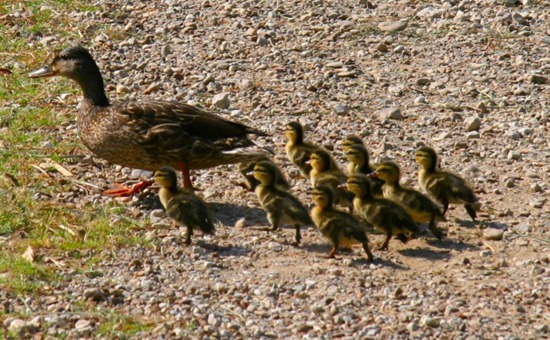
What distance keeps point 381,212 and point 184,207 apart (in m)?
1.25

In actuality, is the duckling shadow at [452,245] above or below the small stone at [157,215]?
below

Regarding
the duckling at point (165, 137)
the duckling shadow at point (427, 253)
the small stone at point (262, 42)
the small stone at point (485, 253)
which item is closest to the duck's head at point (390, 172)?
the duckling shadow at point (427, 253)

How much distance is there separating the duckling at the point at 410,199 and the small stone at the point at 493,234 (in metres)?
0.29

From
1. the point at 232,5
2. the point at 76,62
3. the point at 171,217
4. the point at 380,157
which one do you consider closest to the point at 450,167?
the point at 380,157

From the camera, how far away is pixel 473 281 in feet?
23.6

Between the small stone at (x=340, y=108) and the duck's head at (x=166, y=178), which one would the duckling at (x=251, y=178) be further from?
the small stone at (x=340, y=108)

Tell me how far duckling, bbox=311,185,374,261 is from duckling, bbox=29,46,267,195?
39.7 inches

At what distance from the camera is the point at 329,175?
27.3 ft

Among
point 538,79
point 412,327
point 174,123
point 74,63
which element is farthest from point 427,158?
point 74,63

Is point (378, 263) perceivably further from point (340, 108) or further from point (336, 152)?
point (340, 108)

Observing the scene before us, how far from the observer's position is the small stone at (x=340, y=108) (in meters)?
9.95

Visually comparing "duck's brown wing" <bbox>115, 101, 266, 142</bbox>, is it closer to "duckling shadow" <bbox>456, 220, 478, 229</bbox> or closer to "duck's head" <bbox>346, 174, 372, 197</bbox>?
"duck's head" <bbox>346, 174, 372, 197</bbox>

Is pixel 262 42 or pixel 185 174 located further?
pixel 262 42

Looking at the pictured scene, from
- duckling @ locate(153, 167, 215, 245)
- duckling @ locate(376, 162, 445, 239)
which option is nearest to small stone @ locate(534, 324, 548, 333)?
duckling @ locate(376, 162, 445, 239)
